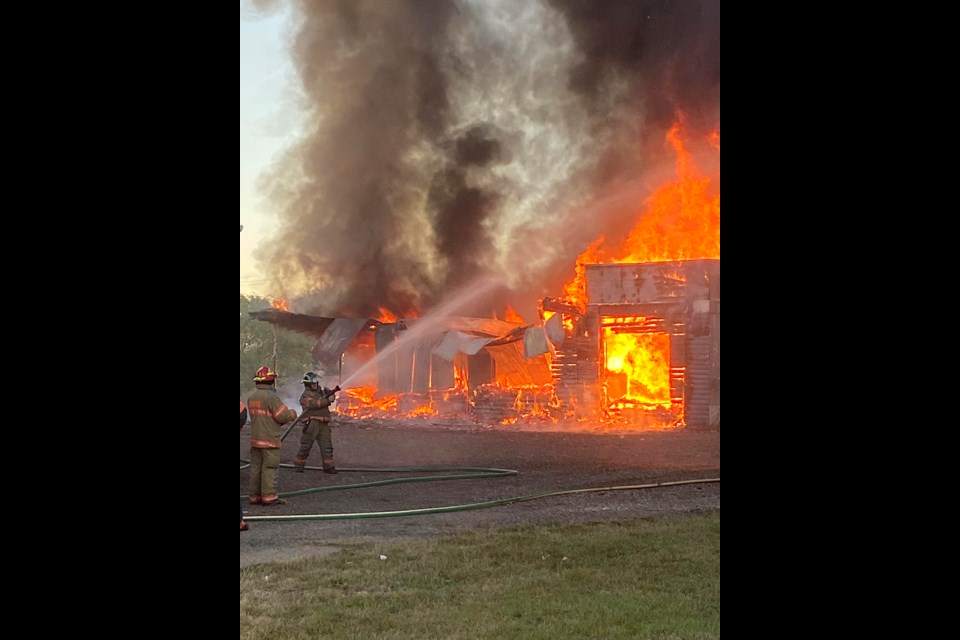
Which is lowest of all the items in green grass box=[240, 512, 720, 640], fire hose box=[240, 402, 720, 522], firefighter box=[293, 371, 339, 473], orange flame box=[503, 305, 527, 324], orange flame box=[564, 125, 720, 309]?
green grass box=[240, 512, 720, 640]

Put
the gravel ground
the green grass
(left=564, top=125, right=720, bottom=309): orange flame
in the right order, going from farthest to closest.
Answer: (left=564, top=125, right=720, bottom=309): orange flame, the gravel ground, the green grass

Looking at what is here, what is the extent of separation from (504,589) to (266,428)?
13.5 ft

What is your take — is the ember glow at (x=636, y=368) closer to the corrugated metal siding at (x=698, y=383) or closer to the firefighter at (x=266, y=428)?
the corrugated metal siding at (x=698, y=383)

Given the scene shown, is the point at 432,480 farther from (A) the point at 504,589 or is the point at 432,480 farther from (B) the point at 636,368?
(B) the point at 636,368

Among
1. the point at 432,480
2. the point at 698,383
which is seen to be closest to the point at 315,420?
the point at 432,480

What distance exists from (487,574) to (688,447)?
985 centimetres

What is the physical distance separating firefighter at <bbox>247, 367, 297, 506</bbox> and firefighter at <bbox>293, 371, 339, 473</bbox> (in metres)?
1.74

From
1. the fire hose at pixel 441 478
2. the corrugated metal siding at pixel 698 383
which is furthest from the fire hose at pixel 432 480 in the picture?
the corrugated metal siding at pixel 698 383

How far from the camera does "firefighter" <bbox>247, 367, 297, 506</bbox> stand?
9820 mm

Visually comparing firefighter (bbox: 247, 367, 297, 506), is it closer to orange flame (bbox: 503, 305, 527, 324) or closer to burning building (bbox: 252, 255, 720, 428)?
burning building (bbox: 252, 255, 720, 428)

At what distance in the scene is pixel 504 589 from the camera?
673 centimetres

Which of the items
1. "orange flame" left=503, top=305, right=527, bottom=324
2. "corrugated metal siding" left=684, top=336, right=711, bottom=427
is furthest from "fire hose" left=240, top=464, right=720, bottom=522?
"orange flame" left=503, top=305, right=527, bottom=324

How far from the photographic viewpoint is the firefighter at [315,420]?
1210 cm
